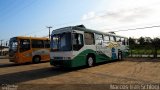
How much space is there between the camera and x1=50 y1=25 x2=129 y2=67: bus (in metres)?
14.0

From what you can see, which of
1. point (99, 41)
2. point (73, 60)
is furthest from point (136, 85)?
point (99, 41)

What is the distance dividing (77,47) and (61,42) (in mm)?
1138

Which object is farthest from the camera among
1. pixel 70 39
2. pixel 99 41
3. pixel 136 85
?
pixel 99 41

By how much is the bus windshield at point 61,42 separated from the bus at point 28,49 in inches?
248

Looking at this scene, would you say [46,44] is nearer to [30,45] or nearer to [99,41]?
[30,45]

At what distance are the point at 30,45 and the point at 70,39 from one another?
28.1ft

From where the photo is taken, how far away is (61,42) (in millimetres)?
14391

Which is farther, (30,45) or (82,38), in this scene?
(30,45)

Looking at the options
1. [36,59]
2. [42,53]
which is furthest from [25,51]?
[42,53]

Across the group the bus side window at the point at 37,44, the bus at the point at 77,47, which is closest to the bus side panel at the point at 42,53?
the bus side window at the point at 37,44

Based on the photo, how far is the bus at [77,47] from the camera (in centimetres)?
1396

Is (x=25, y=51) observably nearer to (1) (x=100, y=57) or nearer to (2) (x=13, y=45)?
(2) (x=13, y=45)

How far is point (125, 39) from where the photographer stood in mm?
23641

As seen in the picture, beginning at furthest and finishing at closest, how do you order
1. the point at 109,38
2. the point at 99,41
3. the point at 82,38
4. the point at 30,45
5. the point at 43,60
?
the point at 43,60
the point at 30,45
the point at 109,38
the point at 99,41
the point at 82,38
